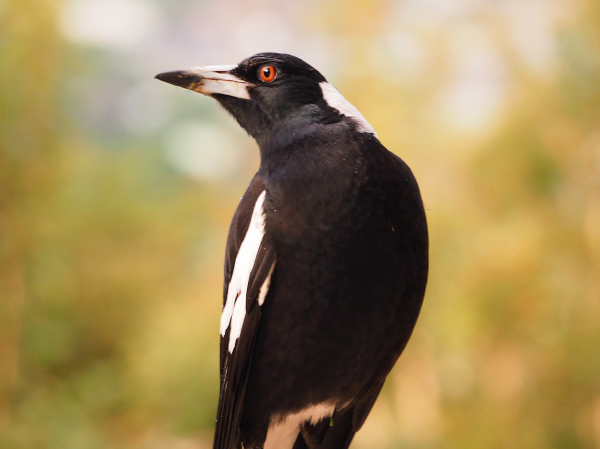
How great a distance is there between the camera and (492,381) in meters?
2.79

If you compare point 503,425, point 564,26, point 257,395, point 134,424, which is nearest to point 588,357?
point 503,425

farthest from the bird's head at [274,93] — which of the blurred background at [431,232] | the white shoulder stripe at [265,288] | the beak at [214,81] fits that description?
the blurred background at [431,232]

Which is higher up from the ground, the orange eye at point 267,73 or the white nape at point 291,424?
the orange eye at point 267,73

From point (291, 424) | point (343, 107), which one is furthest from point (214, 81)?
point (291, 424)

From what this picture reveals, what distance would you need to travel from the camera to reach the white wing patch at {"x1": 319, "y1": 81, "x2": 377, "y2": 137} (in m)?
0.93

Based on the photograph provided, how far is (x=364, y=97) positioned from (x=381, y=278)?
6.88 ft

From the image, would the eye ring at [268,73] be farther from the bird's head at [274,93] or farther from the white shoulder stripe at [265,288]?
the white shoulder stripe at [265,288]

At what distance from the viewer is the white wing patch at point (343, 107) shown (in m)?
0.93

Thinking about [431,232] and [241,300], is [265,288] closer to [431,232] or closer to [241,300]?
[241,300]

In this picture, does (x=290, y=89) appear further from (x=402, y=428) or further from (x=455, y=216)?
(x=402, y=428)

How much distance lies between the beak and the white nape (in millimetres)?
510

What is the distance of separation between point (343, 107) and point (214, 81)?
0.69 feet

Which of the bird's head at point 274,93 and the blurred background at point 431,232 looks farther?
the blurred background at point 431,232

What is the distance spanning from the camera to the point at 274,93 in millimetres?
961
